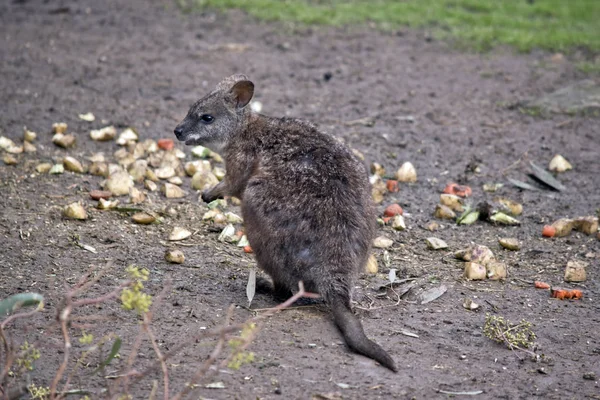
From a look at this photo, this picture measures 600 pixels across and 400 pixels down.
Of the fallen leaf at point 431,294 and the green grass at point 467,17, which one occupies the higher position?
the green grass at point 467,17

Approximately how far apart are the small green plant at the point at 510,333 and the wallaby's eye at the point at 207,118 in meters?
2.30

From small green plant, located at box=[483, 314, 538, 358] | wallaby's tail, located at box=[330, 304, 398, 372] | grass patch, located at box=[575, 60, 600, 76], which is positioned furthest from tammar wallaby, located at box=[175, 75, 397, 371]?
grass patch, located at box=[575, 60, 600, 76]

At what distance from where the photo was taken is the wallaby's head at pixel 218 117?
5824 millimetres

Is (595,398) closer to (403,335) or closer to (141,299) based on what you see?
(403,335)

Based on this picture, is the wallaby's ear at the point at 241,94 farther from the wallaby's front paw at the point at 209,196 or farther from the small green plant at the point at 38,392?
the small green plant at the point at 38,392

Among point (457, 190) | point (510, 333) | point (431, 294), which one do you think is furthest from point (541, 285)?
point (457, 190)

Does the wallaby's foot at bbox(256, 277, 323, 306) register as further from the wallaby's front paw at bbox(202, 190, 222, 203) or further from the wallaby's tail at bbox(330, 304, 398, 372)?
the wallaby's front paw at bbox(202, 190, 222, 203)

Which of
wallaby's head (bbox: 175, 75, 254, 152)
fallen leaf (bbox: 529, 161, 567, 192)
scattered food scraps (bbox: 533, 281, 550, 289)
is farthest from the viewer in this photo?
fallen leaf (bbox: 529, 161, 567, 192)

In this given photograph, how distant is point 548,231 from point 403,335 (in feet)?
7.12

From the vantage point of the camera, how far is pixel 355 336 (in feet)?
14.1

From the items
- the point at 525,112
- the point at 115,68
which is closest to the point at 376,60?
the point at 525,112

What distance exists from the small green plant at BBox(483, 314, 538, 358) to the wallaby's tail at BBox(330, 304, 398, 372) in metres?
0.75

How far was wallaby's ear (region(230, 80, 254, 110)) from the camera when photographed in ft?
19.4

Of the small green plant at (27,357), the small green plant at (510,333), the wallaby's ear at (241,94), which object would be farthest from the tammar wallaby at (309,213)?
the small green plant at (27,357)
